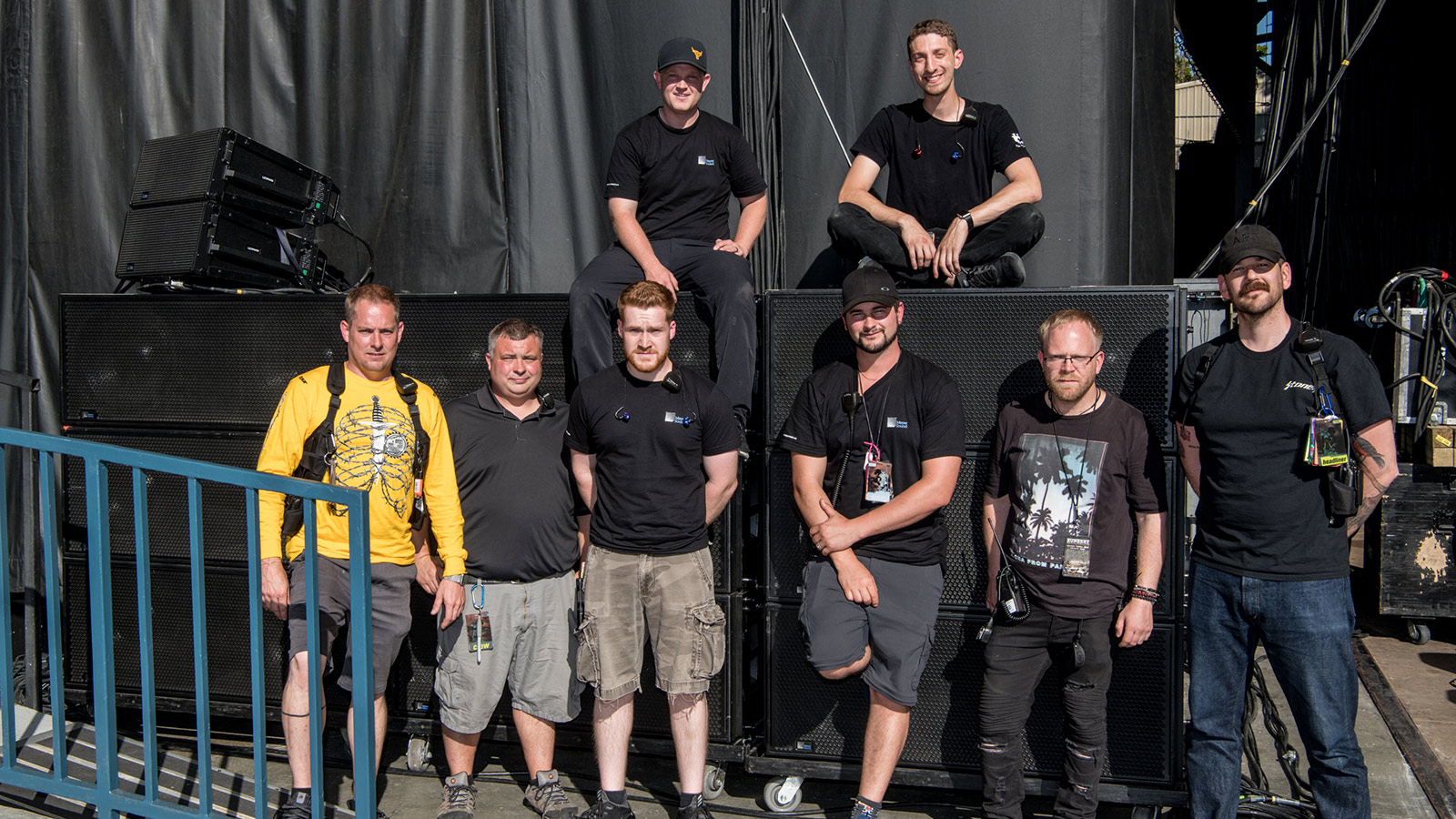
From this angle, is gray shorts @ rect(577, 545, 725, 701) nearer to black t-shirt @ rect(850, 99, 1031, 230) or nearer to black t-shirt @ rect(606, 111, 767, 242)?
black t-shirt @ rect(606, 111, 767, 242)

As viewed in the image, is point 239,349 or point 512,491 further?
point 239,349

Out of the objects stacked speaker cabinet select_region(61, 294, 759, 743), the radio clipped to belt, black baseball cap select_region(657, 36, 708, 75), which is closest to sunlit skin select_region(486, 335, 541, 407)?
stacked speaker cabinet select_region(61, 294, 759, 743)

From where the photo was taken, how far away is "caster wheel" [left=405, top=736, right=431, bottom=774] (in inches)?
186

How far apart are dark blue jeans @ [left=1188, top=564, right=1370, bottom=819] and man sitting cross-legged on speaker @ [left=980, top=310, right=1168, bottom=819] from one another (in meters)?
0.25

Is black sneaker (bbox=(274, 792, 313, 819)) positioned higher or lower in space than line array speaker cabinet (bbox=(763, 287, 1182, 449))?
lower

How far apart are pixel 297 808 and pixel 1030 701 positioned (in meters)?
2.60

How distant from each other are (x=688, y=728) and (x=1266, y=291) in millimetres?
2490

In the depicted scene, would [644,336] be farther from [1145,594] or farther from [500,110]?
[500,110]

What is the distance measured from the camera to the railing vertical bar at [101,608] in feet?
10.8

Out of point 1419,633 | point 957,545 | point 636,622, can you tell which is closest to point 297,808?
point 636,622

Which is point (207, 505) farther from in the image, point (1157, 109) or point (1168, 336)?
point (1157, 109)

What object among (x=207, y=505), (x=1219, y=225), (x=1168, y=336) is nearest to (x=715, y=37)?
(x=1168, y=336)

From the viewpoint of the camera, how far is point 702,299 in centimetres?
443

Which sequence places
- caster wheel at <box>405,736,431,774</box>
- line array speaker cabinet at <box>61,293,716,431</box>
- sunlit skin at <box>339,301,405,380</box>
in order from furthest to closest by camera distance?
caster wheel at <box>405,736,431,774</box>
line array speaker cabinet at <box>61,293,716,431</box>
sunlit skin at <box>339,301,405,380</box>
